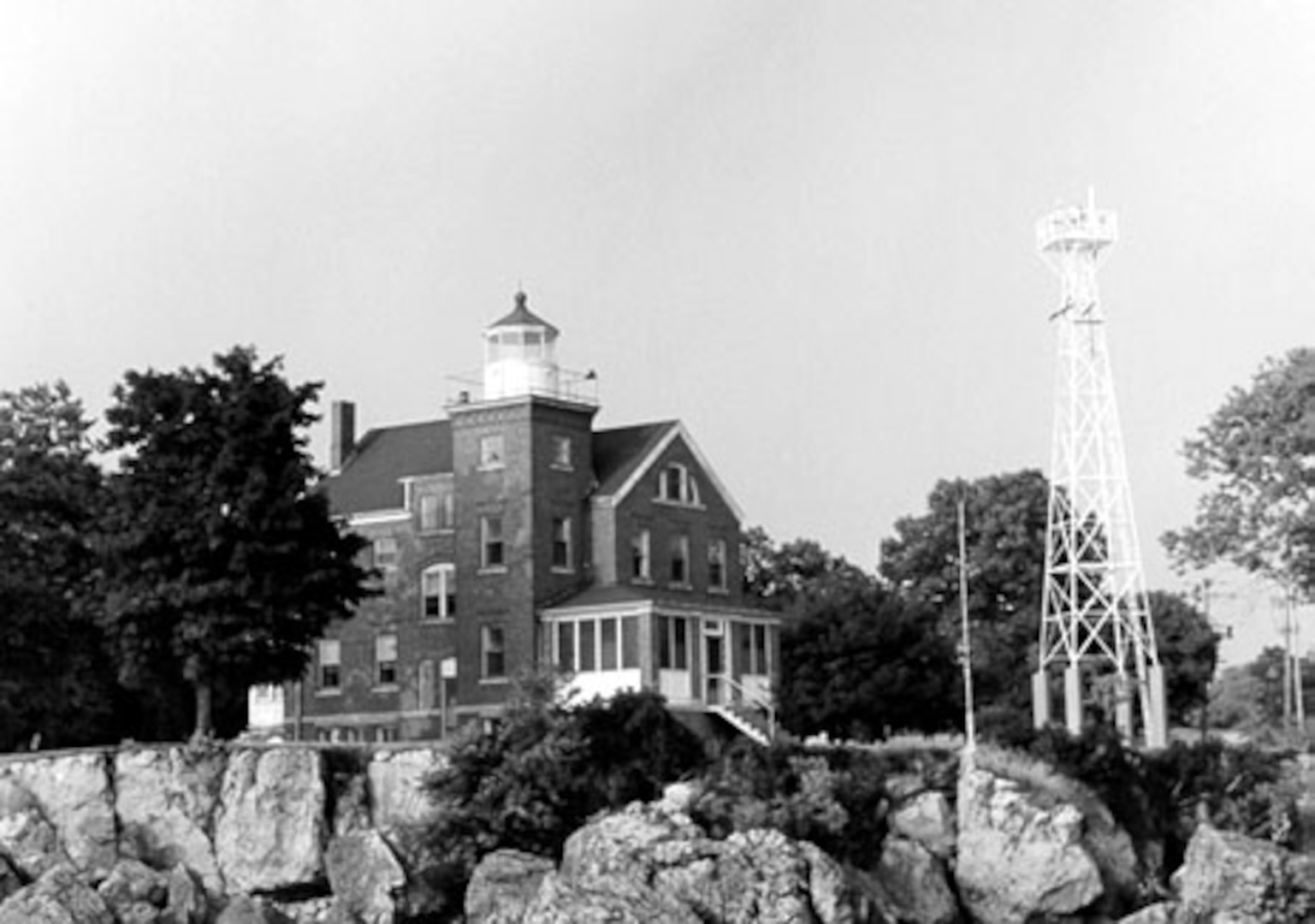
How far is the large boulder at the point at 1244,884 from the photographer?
141 feet

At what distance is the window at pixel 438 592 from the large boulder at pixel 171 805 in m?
13.2

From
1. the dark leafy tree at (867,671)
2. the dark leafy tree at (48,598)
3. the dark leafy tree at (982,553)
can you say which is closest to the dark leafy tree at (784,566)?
the dark leafy tree at (982,553)

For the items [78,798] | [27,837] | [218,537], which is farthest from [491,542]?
[27,837]

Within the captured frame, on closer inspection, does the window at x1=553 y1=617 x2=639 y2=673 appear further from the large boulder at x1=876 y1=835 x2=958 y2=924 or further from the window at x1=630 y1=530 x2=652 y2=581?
the large boulder at x1=876 y1=835 x2=958 y2=924

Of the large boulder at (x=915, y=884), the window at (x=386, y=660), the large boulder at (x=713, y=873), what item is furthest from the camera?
the window at (x=386, y=660)

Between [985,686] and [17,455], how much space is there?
97.7 feet

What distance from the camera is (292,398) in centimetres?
5197

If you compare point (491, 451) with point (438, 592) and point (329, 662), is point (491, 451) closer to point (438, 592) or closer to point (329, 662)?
point (438, 592)

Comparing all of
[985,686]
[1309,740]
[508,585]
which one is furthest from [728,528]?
[1309,740]

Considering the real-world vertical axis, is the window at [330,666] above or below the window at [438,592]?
below

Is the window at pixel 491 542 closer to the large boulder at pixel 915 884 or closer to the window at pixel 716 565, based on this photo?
the window at pixel 716 565

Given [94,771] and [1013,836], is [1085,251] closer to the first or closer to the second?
[1013,836]

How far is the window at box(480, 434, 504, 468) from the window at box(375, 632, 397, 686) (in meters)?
5.47

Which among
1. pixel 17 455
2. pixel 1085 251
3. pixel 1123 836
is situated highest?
pixel 1085 251
